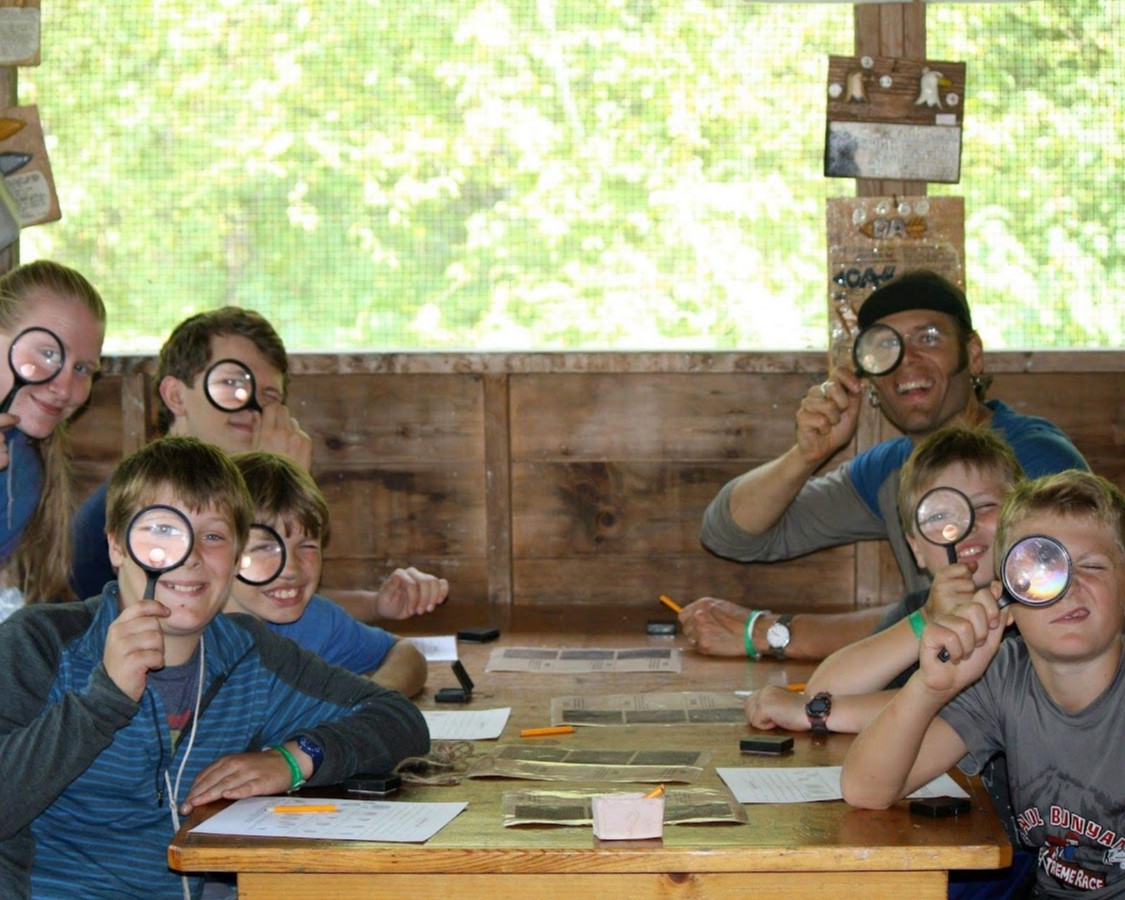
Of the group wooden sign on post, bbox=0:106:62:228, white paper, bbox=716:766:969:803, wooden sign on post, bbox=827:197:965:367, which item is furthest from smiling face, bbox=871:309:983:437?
wooden sign on post, bbox=0:106:62:228

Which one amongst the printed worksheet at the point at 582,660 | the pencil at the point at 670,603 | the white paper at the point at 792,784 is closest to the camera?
the white paper at the point at 792,784

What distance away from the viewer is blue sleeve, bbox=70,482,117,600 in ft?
12.6

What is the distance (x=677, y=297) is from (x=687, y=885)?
2.76m

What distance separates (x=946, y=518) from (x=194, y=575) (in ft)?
4.67

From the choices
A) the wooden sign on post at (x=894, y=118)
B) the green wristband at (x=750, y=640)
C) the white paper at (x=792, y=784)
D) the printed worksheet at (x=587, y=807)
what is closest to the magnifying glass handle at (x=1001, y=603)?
the white paper at (x=792, y=784)

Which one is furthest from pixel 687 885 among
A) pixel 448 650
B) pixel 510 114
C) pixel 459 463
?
pixel 510 114

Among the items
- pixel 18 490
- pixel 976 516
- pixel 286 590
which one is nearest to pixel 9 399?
pixel 18 490

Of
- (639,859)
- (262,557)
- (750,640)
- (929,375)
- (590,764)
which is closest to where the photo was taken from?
(639,859)

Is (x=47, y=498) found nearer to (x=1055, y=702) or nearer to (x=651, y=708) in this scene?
(x=651, y=708)

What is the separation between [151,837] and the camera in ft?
8.90

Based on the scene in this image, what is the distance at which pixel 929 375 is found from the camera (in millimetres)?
4117

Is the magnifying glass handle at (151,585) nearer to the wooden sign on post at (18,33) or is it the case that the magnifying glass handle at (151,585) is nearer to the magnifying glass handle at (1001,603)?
the magnifying glass handle at (1001,603)

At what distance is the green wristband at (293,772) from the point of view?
2.54 meters

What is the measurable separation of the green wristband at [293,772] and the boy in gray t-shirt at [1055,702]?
98cm
